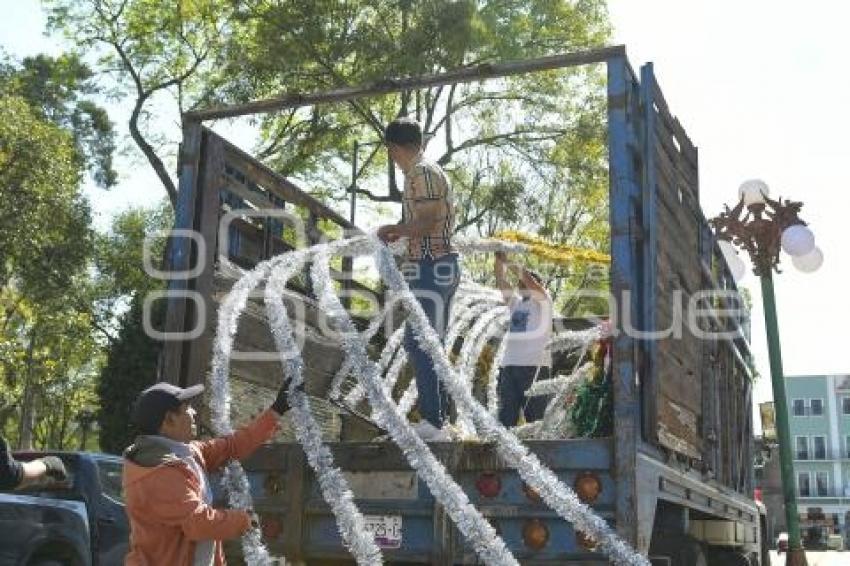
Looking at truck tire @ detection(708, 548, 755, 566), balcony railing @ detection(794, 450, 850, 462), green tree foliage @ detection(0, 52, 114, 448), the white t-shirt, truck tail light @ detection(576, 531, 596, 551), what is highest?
green tree foliage @ detection(0, 52, 114, 448)

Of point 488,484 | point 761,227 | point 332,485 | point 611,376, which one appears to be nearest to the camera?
point 488,484

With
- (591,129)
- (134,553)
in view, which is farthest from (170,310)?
(591,129)

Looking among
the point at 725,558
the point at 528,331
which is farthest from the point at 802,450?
the point at 528,331

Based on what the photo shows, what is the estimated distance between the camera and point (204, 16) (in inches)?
883

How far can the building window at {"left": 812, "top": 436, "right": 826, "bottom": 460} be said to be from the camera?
7200cm

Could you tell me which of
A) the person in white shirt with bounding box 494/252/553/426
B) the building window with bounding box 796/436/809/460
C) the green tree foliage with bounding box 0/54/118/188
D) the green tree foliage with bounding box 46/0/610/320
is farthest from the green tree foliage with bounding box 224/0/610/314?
the building window with bounding box 796/436/809/460

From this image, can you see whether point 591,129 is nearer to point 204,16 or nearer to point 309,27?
point 309,27

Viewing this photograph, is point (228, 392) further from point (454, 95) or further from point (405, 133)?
point (454, 95)

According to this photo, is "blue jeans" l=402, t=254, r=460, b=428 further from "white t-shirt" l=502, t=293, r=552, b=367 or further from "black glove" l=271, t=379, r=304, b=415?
"white t-shirt" l=502, t=293, r=552, b=367

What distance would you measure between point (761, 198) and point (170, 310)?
7043 millimetres

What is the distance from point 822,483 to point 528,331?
73807 millimetres

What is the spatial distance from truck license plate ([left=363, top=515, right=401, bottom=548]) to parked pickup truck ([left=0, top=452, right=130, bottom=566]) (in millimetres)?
3014

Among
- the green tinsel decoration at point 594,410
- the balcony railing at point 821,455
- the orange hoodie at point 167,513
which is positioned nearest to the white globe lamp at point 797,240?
the green tinsel decoration at point 594,410

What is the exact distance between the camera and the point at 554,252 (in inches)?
266
